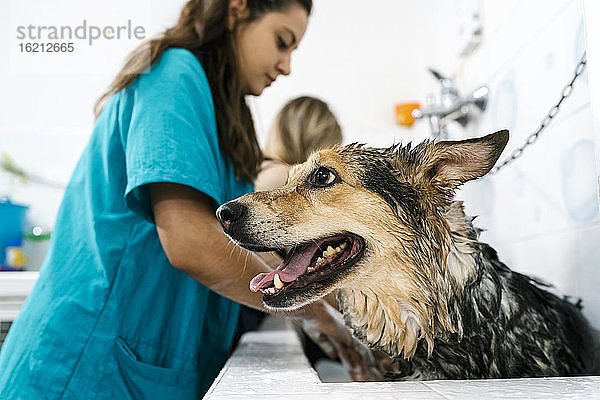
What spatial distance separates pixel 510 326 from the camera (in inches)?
23.8

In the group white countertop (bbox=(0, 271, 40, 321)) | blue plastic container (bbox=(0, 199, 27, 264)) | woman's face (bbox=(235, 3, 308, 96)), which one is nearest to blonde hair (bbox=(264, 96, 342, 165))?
woman's face (bbox=(235, 3, 308, 96))

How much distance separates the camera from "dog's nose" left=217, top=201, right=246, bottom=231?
556 mm

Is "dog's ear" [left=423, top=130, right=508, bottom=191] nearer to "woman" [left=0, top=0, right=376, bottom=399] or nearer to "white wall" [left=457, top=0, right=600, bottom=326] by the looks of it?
"white wall" [left=457, top=0, right=600, bottom=326]

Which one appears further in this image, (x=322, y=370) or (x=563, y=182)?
(x=322, y=370)

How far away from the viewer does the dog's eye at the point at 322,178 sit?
60 cm

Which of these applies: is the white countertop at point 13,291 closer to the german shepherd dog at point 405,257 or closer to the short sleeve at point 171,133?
the short sleeve at point 171,133

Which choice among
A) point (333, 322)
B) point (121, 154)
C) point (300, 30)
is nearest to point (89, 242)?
point (121, 154)

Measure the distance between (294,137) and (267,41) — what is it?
169 millimetres

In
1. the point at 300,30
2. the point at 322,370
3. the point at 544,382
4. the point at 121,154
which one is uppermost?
the point at 300,30

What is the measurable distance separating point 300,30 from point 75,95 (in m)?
0.39

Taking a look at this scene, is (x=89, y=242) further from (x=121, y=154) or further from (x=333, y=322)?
(x=333, y=322)

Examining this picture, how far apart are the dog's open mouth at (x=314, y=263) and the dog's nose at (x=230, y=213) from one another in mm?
72

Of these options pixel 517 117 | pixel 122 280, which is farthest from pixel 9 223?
pixel 517 117

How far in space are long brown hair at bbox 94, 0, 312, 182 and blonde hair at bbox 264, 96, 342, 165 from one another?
5cm
